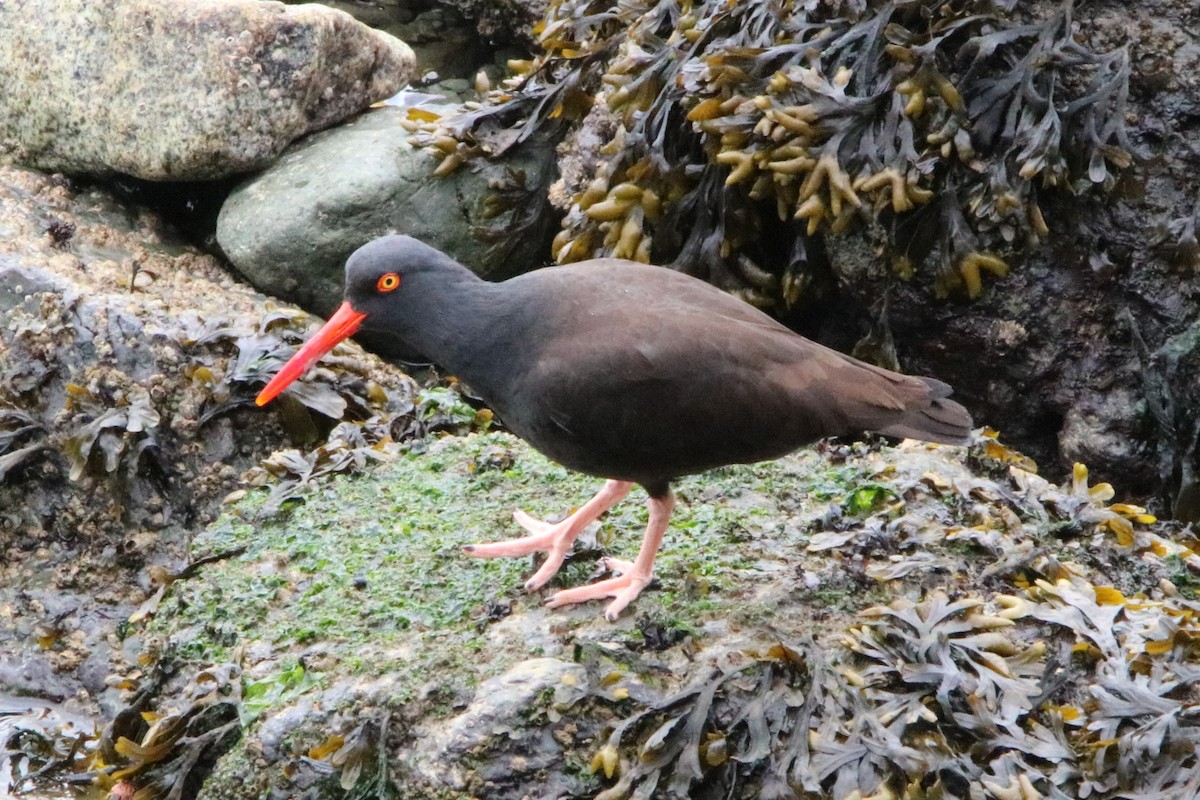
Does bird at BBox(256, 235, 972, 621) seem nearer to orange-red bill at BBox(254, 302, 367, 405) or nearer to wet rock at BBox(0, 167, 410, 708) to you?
orange-red bill at BBox(254, 302, 367, 405)

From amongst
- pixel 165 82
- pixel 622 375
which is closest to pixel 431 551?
pixel 622 375

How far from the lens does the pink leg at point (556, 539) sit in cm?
369

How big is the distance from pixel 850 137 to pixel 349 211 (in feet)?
9.07

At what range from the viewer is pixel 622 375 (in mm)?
3287

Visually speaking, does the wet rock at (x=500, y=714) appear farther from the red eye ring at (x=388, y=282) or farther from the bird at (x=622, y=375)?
the red eye ring at (x=388, y=282)

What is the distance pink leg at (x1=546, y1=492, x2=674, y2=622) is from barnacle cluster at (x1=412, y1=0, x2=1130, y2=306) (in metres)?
1.88

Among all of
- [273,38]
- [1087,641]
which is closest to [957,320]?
[1087,641]

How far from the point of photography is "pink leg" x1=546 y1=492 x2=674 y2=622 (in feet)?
11.3

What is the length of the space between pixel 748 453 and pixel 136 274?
144 inches

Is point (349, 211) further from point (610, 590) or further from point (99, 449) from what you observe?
point (610, 590)

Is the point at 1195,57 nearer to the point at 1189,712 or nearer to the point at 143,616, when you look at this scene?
the point at 1189,712

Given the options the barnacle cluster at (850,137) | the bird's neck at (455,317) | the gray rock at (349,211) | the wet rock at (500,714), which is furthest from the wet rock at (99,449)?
the wet rock at (500,714)

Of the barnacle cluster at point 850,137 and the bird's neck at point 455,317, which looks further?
the barnacle cluster at point 850,137

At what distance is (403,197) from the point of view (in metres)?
6.41
